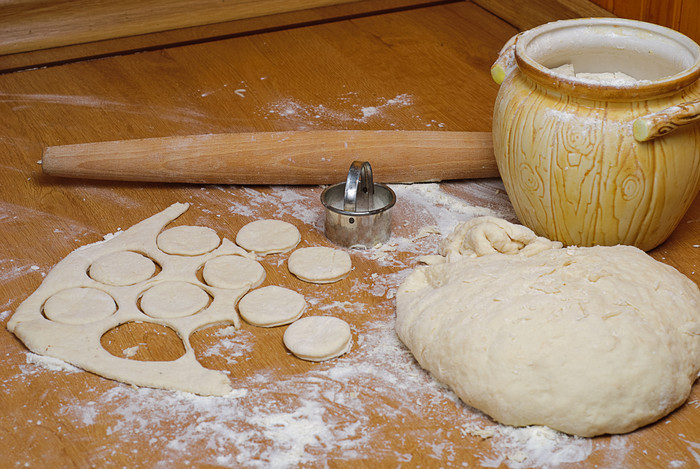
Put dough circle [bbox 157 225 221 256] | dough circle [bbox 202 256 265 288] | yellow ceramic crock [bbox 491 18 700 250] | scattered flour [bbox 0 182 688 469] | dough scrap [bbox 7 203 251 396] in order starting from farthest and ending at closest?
dough circle [bbox 157 225 221 256] < dough circle [bbox 202 256 265 288] < yellow ceramic crock [bbox 491 18 700 250] < dough scrap [bbox 7 203 251 396] < scattered flour [bbox 0 182 688 469]

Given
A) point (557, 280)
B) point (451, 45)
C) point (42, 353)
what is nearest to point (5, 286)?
point (42, 353)

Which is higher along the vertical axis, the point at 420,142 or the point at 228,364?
the point at 420,142

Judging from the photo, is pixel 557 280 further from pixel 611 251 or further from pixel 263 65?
pixel 263 65

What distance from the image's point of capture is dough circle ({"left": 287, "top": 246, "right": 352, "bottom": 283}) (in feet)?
5.55

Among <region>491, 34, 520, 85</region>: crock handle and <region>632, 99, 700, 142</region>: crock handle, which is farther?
<region>491, 34, 520, 85</region>: crock handle

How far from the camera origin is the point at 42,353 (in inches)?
57.9

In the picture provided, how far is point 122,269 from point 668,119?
1109mm

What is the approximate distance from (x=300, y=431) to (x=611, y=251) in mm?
673

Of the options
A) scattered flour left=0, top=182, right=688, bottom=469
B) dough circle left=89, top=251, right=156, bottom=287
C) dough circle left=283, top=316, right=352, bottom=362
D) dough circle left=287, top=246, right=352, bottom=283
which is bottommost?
scattered flour left=0, top=182, right=688, bottom=469

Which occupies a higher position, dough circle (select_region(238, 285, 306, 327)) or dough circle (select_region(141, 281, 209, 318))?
dough circle (select_region(141, 281, 209, 318))

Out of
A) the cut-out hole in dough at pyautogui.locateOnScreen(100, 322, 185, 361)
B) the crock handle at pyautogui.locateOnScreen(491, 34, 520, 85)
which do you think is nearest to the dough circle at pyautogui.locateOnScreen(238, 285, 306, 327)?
the cut-out hole in dough at pyautogui.locateOnScreen(100, 322, 185, 361)

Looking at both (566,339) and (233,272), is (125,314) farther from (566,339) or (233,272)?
(566,339)

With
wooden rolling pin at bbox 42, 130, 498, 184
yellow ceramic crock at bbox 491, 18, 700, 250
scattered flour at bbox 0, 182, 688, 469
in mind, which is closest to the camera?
scattered flour at bbox 0, 182, 688, 469

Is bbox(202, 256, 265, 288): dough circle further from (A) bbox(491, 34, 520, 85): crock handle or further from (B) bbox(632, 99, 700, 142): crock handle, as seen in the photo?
(B) bbox(632, 99, 700, 142): crock handle
